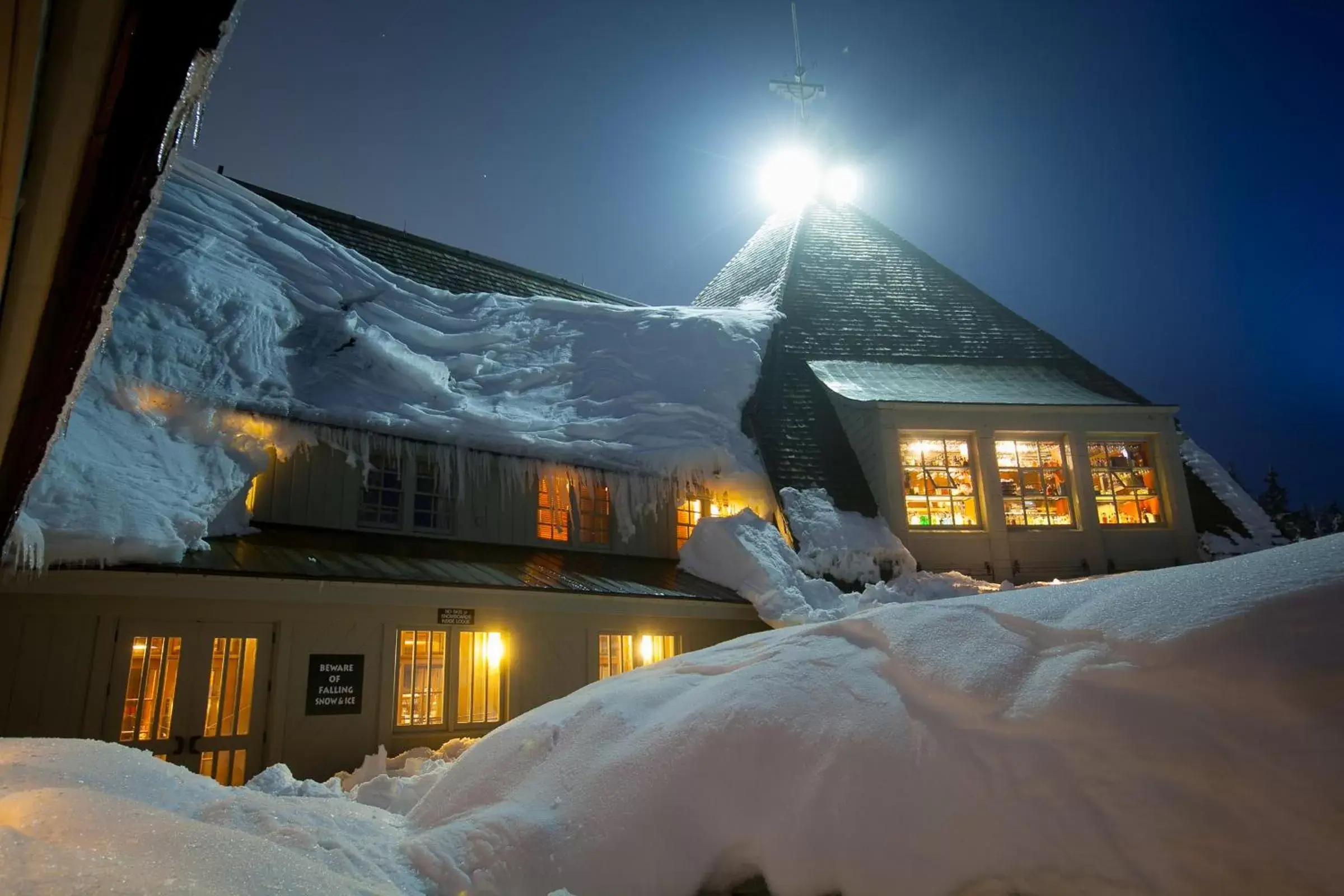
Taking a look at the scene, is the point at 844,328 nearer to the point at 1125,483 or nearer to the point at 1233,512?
the point at 1125,483

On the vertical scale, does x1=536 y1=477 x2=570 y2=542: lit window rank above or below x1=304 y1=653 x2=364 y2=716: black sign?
above

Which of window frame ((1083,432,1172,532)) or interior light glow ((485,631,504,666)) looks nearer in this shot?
interior light glow ((485,631,504,666))

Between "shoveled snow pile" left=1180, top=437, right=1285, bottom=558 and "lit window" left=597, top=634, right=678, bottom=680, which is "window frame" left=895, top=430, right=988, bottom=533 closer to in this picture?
"shoveled snow pile" left=1180, top=437, right=1285, bottom=558

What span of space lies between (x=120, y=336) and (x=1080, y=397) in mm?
14531

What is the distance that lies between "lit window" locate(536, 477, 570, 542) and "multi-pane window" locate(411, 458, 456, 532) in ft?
4.39

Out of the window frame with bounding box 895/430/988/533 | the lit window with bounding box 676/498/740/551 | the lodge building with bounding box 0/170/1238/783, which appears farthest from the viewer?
the lit window with bounding box 676/498/740/551

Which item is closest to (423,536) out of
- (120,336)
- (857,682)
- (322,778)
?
(322,778)

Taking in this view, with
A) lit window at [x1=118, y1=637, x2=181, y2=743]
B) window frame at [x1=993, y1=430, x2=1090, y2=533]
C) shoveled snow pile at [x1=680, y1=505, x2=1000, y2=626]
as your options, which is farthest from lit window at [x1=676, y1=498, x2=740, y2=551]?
lit window at [x1=118, y1=637, x2=181, y2=743]

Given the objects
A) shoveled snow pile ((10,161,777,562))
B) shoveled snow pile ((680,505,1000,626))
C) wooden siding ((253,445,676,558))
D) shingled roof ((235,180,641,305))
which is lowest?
shoveled snow pile ((680,505,1000,626))

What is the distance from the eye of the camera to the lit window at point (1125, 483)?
13391 mm

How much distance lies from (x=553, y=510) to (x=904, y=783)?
937cm

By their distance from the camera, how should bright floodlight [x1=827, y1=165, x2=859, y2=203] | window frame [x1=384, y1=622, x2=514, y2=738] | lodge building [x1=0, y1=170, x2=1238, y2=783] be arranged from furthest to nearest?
bright floodlight [x1=827, y1=165, x2=859, y2=203], window frame [x1=384, y1=622, x2=514, y2=738], lodge building [x1=0, y1=170, x2=1238, y2=783]

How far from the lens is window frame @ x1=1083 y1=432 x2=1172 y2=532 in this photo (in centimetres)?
1326

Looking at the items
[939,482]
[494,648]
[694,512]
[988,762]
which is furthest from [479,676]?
[939,482]
